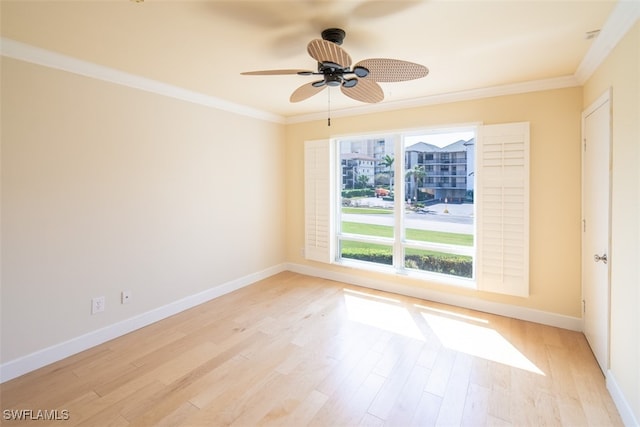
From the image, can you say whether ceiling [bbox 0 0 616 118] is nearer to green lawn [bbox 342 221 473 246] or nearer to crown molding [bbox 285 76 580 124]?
crown molding [bbox 285 76 580 124]

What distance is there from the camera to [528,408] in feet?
6.31

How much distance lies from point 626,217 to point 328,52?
2053 millimetres

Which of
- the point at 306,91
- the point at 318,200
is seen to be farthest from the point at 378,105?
the point at 306,91

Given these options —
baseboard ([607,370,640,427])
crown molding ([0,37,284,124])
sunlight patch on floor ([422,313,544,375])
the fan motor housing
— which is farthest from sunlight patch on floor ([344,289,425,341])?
crown molding ([0,37,284,124])

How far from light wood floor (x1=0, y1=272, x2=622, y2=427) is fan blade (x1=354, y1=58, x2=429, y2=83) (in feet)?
7.02

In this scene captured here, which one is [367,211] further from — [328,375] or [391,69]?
[391,69]

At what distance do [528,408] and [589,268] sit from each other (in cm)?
146

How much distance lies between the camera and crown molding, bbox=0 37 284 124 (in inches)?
85.8

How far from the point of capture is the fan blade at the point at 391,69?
5.86 ft

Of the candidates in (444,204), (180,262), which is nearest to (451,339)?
(444,204)

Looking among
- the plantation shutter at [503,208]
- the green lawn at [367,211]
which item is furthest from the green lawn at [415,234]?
the plantation shutter at [503,208]

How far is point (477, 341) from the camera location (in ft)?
9.01

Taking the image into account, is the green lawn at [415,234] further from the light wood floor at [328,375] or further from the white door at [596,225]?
the white door at [596,225]

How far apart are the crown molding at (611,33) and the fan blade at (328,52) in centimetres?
154
